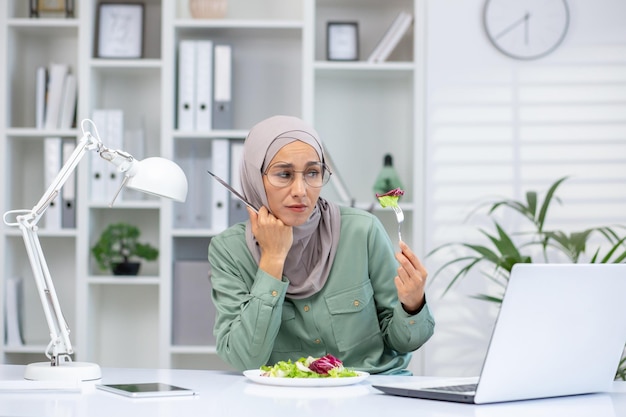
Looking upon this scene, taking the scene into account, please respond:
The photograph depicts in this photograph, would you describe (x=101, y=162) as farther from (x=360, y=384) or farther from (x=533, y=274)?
(x=533, y=274)

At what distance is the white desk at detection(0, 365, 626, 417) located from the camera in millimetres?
1255

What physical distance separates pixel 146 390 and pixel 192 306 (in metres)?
1.97

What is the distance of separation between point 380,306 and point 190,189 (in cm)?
158

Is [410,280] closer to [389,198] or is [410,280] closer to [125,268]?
[389,198]

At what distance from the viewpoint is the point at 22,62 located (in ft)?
11.9

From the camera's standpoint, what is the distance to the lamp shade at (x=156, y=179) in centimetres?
158

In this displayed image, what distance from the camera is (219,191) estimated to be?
11.2ft

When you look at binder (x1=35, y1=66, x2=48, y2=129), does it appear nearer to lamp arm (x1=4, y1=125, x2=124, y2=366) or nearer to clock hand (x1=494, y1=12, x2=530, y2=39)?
clock hand (x1=494, y1=12, x2=530, y2=39)

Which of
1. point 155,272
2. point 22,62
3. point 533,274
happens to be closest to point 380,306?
point 533,274

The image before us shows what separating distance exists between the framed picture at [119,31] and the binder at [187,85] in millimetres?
222

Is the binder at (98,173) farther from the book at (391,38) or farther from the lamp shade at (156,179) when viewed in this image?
the lamp shade at (156,179)

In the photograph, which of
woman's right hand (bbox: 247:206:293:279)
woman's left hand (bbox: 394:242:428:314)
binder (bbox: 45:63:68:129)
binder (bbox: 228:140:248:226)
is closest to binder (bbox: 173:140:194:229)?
binder (bbox: 228:140:248:226)

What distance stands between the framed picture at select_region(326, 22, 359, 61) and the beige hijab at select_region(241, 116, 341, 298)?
1.49 meters

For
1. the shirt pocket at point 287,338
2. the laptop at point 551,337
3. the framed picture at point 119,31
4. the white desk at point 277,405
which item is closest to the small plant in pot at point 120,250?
the framed picture at point 119,31
